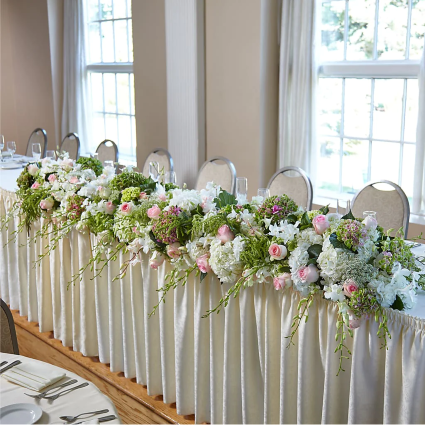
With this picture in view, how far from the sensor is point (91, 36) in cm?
686

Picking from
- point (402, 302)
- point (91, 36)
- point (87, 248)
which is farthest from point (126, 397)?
point (91, 36)

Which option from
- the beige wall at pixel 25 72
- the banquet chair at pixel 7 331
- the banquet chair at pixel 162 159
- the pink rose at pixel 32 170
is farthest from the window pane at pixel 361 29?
the beige wall at pixel 25 72

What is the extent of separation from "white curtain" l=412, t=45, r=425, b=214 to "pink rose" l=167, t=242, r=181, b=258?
7.92 ft

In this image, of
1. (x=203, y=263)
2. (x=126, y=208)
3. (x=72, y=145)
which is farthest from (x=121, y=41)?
(x=203, y=263)

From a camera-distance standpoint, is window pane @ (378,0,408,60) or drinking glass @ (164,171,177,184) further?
window pane @ (378,0,408,60)

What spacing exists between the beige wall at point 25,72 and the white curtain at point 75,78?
41 cm

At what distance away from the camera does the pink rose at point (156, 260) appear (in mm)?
2400

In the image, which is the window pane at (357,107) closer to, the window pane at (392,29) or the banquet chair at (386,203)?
the window pane at (392,29)

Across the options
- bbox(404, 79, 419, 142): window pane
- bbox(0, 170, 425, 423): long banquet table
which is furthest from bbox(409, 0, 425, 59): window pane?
bbox(0, 170, 425, 423): long banquet table

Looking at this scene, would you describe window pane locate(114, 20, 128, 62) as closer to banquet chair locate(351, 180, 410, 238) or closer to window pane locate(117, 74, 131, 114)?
window pane locate(117, 74, 131, 114)

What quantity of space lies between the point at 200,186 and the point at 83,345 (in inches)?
62.3

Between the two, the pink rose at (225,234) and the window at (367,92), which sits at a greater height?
the window at (367,92)

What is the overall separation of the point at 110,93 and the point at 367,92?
329cm

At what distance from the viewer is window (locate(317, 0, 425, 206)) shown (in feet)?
13.7
